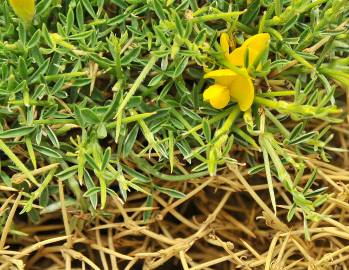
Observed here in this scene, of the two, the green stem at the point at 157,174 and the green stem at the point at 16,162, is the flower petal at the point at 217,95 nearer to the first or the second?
the green stem at the point at 157,174

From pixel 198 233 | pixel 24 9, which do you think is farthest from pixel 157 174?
pixel 24 9

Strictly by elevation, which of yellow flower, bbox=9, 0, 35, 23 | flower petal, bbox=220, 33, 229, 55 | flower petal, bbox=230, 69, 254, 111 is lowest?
flower petal, bbox=230, 69, 254, 111

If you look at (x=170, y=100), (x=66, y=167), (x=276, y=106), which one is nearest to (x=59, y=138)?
(x=66, y=167)

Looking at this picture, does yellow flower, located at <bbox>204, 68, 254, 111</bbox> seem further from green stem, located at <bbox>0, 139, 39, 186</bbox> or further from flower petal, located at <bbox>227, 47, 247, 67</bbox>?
green stem, located at <bbox>0, 139, 39, 186</bbox>

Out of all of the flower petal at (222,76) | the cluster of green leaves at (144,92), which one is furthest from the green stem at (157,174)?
the flower petal at (222,76)

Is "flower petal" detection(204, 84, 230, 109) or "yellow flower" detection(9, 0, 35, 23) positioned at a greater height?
"yellow flower" detection(9, 0, 35, 23)

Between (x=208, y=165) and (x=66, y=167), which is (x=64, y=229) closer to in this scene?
(x=66, y=167)

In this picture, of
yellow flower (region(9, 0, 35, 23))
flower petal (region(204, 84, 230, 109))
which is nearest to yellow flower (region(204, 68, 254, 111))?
flower petal (region(204, 84, 230, 109))
